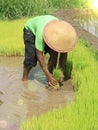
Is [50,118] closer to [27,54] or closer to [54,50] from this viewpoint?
[54,50]

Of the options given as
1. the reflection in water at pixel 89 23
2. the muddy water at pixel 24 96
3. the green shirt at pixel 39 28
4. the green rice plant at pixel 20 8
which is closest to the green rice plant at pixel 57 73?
the muddy water at pixel 24 96

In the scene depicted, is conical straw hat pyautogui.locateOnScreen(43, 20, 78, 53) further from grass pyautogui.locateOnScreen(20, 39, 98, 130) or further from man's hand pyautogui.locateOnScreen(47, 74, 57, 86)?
grass pyautogui.locateOnScreen(20, 39, 98, 130)

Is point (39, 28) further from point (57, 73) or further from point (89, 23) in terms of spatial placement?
point (89, 23)

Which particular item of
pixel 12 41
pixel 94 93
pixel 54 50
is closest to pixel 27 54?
pixel 54 50

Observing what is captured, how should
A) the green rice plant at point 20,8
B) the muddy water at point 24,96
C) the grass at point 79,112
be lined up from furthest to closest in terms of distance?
the green rice plant at point 20,8 → the muddy water at point 24,96 → the grass at point 79,112

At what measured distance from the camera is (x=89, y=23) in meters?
12.2

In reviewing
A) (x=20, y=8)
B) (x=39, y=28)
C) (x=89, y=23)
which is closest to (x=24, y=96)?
(x=39, y=28)

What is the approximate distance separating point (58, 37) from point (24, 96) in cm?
93

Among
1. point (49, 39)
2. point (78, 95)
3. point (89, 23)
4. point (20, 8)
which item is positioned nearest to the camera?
point (78, 95)

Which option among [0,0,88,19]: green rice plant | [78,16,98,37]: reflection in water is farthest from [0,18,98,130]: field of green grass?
[78,16,98,37]: reflection in water

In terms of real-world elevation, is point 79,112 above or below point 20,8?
above

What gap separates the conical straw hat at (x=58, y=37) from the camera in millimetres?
5750

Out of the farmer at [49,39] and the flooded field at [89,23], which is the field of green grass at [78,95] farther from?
the flooded field at [89,23]

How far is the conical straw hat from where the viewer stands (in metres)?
5.75
